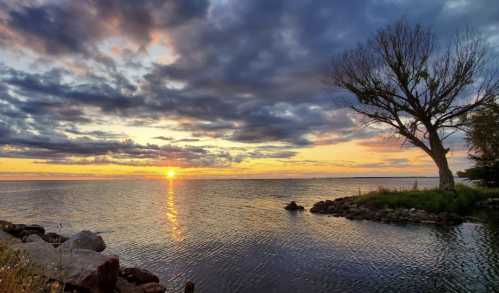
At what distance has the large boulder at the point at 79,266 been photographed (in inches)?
418

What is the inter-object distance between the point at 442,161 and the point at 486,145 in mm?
16430

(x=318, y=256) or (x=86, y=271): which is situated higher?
(x=86, y=271)

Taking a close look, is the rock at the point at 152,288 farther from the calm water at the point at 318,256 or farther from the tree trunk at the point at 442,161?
the tree trunk at the point at 442,161

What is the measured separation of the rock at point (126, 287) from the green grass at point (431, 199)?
3035 cm

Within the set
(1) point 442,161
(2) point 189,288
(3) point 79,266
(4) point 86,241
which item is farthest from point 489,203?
(3) point 79,266

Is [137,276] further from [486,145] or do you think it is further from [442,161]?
[486,145]

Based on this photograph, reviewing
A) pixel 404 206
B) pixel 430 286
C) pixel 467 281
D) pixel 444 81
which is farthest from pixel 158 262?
pixel 444 81

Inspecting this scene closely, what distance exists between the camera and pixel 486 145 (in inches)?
1845

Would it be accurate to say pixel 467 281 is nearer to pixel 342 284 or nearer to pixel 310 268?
pixel 342 284

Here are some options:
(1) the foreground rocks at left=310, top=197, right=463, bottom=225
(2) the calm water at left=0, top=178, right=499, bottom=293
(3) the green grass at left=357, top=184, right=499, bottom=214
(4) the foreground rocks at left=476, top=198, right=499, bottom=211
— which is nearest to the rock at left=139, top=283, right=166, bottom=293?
(2) the calm water at left=0, top=178, right=499, bottom=293

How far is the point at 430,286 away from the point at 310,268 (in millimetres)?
5785

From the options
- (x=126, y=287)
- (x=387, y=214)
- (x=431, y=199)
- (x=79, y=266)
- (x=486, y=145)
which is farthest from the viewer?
(x=486, y=145)

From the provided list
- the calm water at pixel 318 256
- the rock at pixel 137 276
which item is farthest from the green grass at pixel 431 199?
the rock at pixel 137 276

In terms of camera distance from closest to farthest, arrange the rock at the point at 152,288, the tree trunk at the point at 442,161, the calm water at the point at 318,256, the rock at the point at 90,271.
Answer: the rock at the point at 90,271, the rock at the point at 152,288, the calm water at the point at 318,256, the tree trunk at the point at 442,161
